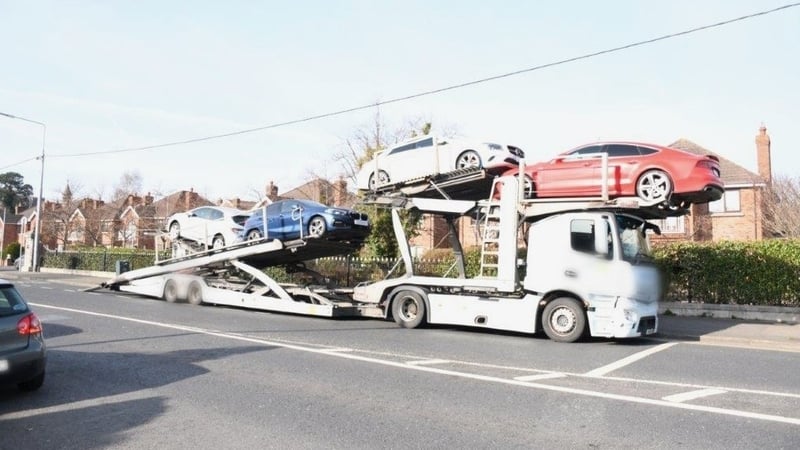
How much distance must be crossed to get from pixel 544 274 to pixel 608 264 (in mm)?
1142

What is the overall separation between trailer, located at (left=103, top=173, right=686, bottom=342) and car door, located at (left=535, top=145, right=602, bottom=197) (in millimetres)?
290

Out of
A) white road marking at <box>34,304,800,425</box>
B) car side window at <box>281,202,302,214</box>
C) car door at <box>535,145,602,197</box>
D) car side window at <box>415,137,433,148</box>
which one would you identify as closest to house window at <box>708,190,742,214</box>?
car door at <box>535,145,602,197</box>

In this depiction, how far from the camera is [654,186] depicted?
1092 centimetres

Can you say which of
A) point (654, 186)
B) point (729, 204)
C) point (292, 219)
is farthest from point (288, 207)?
point (729, 204)

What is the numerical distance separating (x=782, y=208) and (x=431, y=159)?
19876 millimetres

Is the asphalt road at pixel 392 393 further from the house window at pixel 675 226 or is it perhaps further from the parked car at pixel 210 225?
the house window at pixel 675 226

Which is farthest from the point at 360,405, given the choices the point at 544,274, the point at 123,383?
the point at 544,274

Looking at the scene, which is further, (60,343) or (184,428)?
(60,343)

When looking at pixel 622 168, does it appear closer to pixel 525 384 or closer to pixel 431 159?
pixel 431 159

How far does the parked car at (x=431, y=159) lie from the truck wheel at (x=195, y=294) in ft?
18.5

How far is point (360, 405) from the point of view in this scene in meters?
6.45

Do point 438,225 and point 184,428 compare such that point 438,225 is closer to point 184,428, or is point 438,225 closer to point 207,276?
point 207,276

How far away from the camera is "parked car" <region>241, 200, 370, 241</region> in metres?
14.8

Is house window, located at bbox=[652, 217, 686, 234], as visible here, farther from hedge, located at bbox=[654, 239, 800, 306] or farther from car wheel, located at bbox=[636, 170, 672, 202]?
car wheel, located at bbox=[636, 170, 672, 202]
